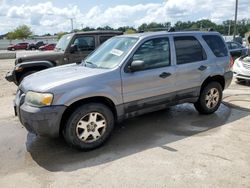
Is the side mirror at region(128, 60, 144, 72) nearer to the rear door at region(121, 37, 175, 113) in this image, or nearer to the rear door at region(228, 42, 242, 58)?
the rear door at region(121, 37, 175, 113)

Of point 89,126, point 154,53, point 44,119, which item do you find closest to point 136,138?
point 89,126

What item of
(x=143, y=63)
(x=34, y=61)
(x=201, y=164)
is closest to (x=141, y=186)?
(x=201, y=164)

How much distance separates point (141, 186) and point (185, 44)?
3226 millimetres

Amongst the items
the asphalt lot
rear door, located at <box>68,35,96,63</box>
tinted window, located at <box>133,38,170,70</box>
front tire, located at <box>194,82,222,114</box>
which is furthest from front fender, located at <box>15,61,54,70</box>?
front tire, located at <box>194,82,222,114</box>

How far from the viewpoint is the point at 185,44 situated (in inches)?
227

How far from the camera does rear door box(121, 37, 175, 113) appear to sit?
494 centimetres

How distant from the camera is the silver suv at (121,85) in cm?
430

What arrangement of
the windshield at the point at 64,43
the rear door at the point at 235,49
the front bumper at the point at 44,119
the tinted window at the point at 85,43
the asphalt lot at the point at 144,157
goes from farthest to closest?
the rear door at the point at 235,49 → the windshield at the point at 64,43 → the tinted window at the point at 85,43 → the front bumper at the point at 44,119 → the asphalt lot at the point at 144,157

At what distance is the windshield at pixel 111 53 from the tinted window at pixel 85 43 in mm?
3463

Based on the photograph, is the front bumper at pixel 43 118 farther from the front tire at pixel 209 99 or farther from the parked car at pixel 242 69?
the parked car at pixel 242 69

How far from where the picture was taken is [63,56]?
29.3 feet

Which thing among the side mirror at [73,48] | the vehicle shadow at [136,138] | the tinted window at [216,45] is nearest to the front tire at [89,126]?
the vehicle shadow at [136,138]

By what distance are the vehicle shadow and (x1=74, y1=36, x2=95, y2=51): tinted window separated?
370cm

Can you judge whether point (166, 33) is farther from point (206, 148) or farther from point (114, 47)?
point (206, 148)
